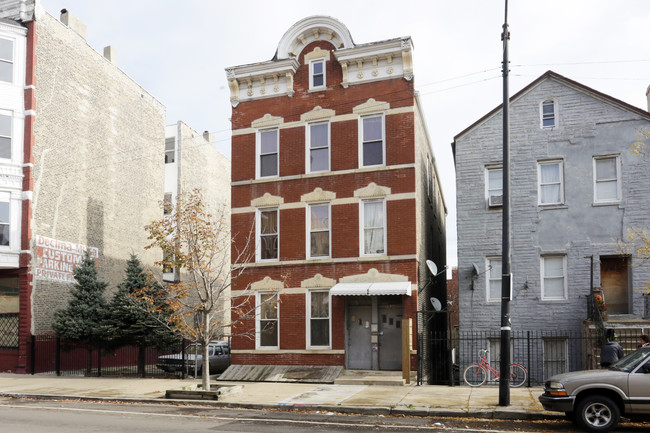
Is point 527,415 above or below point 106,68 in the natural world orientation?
below

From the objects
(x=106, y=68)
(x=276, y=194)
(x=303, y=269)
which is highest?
(x=106, y=68)

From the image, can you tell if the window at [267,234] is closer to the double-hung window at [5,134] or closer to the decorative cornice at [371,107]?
the decorative cornice at [371,107]

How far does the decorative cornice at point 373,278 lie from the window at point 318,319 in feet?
3.56

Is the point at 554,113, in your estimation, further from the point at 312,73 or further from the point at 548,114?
the point at 312,73

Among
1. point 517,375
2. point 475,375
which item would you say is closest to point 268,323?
point 475,375

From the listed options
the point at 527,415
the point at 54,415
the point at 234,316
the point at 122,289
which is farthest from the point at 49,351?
the point at 527,415

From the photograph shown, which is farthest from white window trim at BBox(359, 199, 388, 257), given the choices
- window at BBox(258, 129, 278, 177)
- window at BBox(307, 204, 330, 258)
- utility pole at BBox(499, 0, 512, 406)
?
utility pole at BBox(499, 0, 512, 406)

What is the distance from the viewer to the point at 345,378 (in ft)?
66.5

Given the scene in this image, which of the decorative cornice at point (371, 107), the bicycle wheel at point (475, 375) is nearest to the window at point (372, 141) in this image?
the decorative cornice at point (371, 107)

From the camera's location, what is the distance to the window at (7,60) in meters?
25.7

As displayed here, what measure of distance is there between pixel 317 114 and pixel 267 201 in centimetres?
366

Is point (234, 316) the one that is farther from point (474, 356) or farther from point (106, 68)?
point (106, 68)

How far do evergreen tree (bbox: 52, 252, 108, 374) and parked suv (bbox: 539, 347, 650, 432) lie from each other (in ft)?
55.9

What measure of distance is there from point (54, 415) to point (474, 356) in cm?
1380
